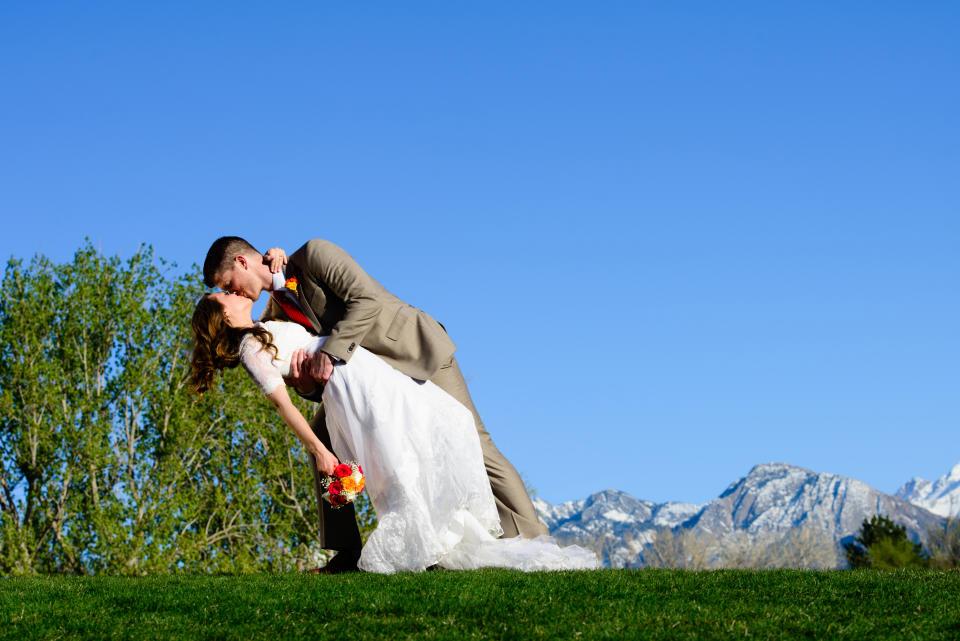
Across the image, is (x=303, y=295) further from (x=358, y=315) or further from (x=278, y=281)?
(x=358, y=315)

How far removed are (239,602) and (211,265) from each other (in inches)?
106

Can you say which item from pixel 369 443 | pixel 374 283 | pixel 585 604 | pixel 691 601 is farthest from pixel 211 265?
pixel 691 601

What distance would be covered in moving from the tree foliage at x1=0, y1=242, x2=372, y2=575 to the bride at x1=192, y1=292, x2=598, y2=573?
1801 centimetres

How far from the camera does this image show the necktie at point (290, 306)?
802cm

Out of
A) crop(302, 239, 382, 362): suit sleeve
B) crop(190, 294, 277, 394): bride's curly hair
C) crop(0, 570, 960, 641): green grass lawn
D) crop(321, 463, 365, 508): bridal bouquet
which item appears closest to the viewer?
crop(0, 570, 960, 641): green grass lawn

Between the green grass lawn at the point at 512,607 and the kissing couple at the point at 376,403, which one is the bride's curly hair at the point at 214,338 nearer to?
the kissing couple at the point at 376,403

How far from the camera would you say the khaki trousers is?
8000mm

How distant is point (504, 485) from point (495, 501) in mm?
151

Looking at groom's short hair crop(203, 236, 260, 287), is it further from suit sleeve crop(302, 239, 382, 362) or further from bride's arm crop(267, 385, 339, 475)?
bride's arm crop(267, 385, 339, 475)

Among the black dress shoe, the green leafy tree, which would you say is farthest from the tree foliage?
the green leafy tree

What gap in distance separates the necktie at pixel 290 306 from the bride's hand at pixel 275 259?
0.24m

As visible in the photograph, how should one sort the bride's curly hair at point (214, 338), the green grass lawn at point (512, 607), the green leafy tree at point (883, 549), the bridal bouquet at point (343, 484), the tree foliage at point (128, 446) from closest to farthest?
the green grass lawn at point (512, 607)
the bridal bouquet at point (343, 484)
the bride's curly hair at point (214, 338)
the tree foliage at point (128, 446)
the green leafy tree at point (883, 549)

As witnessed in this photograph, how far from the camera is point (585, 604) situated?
19.5ft

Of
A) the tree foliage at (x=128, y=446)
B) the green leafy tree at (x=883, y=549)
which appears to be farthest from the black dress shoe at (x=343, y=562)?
the green leafy tree at (x=883, y=549)
